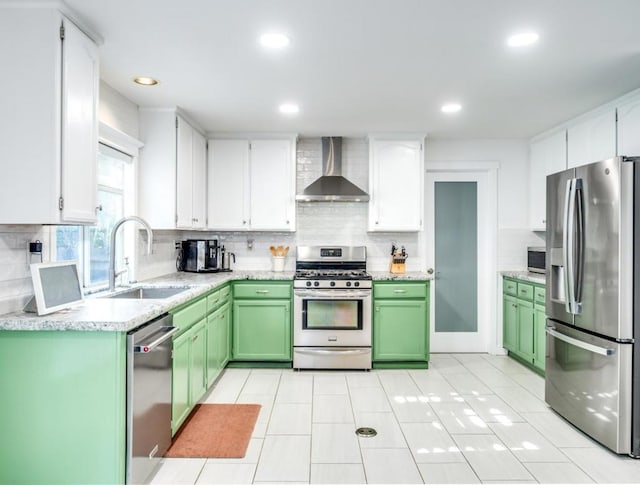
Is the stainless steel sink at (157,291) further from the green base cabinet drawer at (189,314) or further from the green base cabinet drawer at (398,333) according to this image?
the green base cabinet drawer at (398,333)

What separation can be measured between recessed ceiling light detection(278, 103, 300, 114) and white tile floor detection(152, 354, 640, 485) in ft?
8.07

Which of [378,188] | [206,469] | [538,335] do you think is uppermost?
[378,188]

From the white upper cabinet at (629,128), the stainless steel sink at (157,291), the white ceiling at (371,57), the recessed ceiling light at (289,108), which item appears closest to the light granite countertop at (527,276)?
the white upper cabinet at (629,128)

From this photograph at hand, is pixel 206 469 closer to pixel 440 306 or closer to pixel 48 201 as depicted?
pixel 48 201

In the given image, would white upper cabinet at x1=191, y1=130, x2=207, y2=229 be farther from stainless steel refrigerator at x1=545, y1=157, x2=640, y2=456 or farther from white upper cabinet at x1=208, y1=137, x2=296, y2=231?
stainless steel refrigerator at x1=545, y1=157, x2=640, y2=456

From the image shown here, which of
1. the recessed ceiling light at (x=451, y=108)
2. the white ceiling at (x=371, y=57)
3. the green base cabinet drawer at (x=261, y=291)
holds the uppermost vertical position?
the recessed ceiling light at (x=451, y=108)

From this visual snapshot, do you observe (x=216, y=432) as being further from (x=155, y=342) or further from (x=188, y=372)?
(x=155, y=342)

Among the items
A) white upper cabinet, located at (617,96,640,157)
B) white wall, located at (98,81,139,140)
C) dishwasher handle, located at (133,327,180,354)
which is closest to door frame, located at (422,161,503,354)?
white upper cabinet, located at (617,96,640,157)

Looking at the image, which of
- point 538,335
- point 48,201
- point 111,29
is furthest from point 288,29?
point 538,335

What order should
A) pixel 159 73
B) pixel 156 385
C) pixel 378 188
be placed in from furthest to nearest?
pixel 378 188, pixel 159 73, pixel 156 385

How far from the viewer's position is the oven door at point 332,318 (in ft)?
13.7

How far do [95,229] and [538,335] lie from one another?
3.96m

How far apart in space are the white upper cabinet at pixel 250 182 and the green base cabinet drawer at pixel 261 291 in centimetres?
70

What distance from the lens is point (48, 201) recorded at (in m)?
2.04
